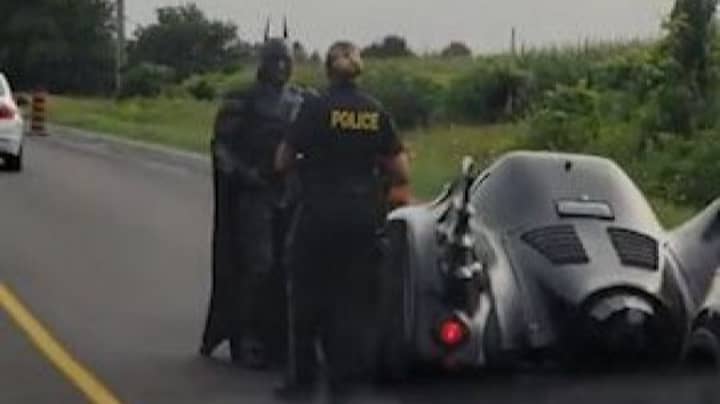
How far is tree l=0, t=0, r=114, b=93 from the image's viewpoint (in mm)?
100062

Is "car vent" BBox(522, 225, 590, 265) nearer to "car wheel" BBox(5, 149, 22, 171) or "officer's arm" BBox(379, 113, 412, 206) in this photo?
"officer's arm" BBox(379, 113, 412, 206)

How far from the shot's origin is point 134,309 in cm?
1345

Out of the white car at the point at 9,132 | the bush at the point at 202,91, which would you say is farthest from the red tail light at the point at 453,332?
the bush at the point at 202,91

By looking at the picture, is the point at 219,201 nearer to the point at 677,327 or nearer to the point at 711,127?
the point at 677,327

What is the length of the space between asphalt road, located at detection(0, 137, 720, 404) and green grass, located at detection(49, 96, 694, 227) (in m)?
2.09

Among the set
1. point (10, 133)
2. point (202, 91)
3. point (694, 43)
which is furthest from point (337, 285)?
point (202, 91)

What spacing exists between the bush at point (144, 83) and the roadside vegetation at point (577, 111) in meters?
18.8

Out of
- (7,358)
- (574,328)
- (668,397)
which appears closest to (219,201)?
(7,358)

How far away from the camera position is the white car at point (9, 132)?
92.7 ft

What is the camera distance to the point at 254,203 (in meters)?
10.5

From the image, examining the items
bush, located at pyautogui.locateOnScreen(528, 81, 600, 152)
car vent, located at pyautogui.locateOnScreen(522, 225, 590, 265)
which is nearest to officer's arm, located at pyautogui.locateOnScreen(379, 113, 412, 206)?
car vent, located at pyautogui.locateOnScreen(522, 225, 590, 265)

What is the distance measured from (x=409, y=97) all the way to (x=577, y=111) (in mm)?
18394

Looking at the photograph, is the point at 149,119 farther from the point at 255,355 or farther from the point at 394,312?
the point at 394,312

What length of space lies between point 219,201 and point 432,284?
242cm
